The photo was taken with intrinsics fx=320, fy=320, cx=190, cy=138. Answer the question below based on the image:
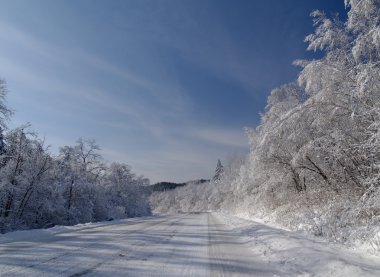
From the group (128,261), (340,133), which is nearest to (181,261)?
(128,261)

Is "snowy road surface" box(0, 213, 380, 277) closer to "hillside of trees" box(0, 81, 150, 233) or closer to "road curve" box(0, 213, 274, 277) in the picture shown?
"road curve" box(0, 213, 274, 277)

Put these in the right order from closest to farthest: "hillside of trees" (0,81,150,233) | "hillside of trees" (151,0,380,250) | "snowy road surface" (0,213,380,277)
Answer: "snowy road surface" (0,213,380,277)
"hillside of trees" (151,0,380,250)
"hillside of trees" (0,81,150,233)

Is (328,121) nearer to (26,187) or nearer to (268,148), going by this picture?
(268,148)

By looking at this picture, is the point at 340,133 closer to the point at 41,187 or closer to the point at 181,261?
the point at 181,261

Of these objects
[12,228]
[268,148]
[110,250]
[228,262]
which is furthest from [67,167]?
Result: [228,262]

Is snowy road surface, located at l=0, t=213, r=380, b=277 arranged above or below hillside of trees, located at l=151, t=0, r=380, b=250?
below

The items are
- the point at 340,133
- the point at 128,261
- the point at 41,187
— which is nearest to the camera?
the point at 128,261

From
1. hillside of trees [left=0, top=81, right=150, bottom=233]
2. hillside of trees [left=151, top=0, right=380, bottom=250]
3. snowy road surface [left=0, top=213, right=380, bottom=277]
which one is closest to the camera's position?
snowy road surface [left=0, top=213, right=380, bottom=277]

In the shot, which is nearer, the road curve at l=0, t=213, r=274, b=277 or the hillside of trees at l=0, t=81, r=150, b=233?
the road curve at l=0, t=213, r=274, b=277

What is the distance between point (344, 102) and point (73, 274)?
34.4ft

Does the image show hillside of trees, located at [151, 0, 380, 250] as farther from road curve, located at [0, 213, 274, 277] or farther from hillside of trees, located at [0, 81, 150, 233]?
hillside of trees, located at [0, 81, 150, 233]

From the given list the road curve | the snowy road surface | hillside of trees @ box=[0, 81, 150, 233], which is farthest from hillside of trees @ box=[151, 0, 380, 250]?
hillside of trees @ box=[0, 81, 150, 233]

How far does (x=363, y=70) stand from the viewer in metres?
10.5

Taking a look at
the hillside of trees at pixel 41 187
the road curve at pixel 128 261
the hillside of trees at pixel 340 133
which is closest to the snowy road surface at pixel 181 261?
the road curve at pixel 128 261
